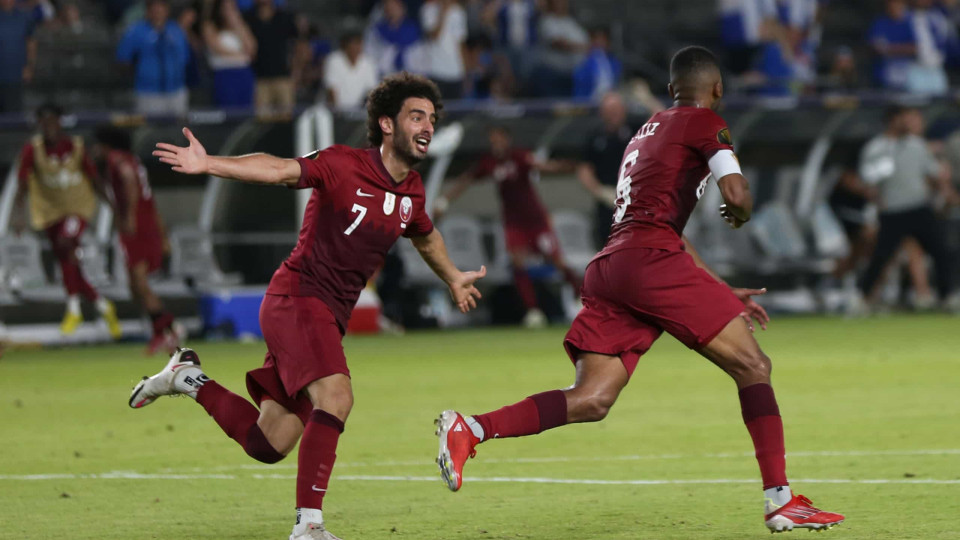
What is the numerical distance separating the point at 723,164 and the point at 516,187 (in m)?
14.0

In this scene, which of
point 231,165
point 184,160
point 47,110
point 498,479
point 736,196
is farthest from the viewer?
point 47,110

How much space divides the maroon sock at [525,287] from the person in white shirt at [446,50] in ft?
8.39

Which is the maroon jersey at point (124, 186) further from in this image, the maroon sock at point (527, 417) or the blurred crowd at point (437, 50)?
the maroon sock at point (527, 417)

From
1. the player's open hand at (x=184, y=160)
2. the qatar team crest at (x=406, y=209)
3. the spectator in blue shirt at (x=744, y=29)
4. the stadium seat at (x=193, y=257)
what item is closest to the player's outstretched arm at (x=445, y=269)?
the qatar team crest at (x=406, y=209)

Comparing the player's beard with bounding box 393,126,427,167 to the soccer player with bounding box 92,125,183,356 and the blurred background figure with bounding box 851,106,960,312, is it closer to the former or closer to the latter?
the soccer player with bounding box 92,125,183,356

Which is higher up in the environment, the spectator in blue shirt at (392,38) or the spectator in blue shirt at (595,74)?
the spectator in blue shirt at (392,38)

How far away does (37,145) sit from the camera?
18688 mm

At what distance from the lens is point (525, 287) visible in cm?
2141

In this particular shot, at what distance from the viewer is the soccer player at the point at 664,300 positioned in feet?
23.1

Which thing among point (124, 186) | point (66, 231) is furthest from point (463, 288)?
point (66, 231)

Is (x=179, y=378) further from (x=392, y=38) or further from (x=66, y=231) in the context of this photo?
(x=392, y=38)

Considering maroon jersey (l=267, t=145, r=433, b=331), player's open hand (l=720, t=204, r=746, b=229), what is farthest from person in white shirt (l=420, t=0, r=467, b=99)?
player's open hand (l=720, t=204, r=746, b=229)

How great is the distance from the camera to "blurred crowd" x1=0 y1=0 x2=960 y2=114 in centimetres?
2011

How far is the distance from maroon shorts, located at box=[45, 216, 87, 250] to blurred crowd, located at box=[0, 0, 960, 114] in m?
1.84
